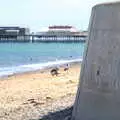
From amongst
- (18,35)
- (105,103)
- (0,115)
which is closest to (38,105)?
(0,115)

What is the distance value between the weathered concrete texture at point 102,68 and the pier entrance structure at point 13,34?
115 m

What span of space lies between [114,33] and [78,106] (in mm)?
1175

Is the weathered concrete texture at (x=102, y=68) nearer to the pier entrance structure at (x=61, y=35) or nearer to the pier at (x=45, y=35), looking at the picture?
the pier at (x=45, y=35)

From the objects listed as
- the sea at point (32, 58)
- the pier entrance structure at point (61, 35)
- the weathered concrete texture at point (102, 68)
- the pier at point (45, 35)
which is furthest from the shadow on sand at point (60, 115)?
the pier entrance structure at point (61, 35)

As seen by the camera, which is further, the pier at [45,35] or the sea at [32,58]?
the pier at [45,35]

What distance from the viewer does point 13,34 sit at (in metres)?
122

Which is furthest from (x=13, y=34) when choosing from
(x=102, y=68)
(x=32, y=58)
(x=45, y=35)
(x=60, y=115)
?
(x=102, y=68)

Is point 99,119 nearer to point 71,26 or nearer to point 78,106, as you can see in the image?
point 78,106

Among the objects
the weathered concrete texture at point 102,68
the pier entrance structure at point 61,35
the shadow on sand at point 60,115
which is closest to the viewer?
the weathered concrete texture at point 102,68

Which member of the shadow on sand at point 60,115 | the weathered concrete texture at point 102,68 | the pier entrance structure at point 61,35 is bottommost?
the pier entrance structure at point 61,35

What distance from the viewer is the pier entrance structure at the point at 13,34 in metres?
121

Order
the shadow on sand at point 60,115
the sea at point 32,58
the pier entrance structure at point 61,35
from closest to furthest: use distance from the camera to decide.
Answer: the shadow on sand at point 60,115 → the sea at point 32,58 → the pier entrance structure at point 61,35

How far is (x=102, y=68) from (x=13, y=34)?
117625 millimetres

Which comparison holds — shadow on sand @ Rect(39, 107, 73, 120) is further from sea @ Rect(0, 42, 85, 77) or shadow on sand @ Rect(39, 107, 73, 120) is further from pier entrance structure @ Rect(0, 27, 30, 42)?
pier entrance structure @ Rect(0, 27, 30, 42)
